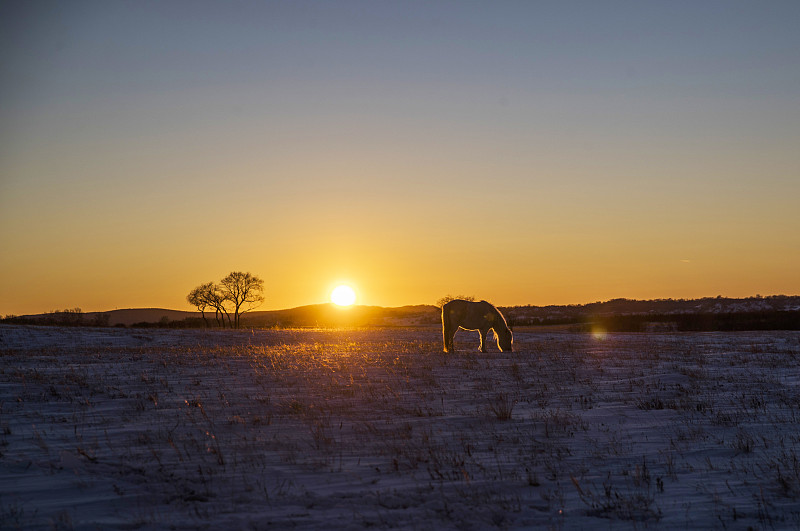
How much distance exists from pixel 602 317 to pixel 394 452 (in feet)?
264

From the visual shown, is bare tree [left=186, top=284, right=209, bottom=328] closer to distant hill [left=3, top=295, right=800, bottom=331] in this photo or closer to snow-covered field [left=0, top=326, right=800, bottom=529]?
distant hill [left=3, top=295, right=800, bottom=331]

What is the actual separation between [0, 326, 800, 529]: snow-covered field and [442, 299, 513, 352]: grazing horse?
10237 millimetres

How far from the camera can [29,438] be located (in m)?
7.29

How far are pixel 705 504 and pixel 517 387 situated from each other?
7.31 m

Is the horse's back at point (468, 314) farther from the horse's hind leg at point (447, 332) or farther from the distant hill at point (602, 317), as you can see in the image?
the distant hill at point (602, 317)

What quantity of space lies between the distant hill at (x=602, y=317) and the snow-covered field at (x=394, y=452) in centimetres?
4775

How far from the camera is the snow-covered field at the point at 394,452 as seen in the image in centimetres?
495

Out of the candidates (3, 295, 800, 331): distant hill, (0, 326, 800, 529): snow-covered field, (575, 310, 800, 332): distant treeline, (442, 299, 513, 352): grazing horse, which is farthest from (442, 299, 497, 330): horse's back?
(575, 310, 800, 332): distant treeline

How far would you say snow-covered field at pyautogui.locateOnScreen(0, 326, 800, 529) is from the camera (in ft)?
16.2

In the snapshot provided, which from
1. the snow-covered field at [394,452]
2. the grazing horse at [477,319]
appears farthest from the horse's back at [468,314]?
the snow-covered field at [394,452]

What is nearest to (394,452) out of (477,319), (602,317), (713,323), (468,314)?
(468,314)

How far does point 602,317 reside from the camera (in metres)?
81.2

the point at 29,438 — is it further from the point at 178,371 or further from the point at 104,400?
the point at 178,371

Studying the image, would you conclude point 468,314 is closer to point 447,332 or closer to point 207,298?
point 447,332
